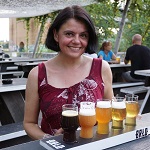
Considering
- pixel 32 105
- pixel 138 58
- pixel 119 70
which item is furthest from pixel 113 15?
pixel 32 105

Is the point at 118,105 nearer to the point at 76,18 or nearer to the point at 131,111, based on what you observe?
the point at 131,111

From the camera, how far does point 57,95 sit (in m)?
1.51

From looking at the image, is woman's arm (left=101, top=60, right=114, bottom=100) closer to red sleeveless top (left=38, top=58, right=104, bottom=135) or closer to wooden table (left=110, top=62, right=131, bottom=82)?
red sleeveless top (left=38, top=58, right=104, bottom=135)

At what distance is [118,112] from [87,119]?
0.19 meters

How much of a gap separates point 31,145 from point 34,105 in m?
0.44

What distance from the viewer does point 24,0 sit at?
225 inches

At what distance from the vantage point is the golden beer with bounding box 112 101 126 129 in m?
1.25

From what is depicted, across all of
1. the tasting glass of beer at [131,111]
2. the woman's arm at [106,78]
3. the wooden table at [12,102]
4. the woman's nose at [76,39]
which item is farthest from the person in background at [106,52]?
the tasting glass of beer at [131,111]

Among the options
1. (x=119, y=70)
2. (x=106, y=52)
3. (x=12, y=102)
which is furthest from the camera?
(x=106, y=52)

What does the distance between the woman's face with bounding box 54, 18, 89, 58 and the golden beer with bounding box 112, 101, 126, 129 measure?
0.39m

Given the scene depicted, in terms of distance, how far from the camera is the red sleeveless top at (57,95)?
1.51 m

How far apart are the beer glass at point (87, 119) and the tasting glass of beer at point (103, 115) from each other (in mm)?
47

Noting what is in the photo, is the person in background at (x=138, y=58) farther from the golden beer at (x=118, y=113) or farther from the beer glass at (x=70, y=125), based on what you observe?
the beer glass at (x=70, y=125)

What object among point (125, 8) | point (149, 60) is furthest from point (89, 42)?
point (125, 8)
